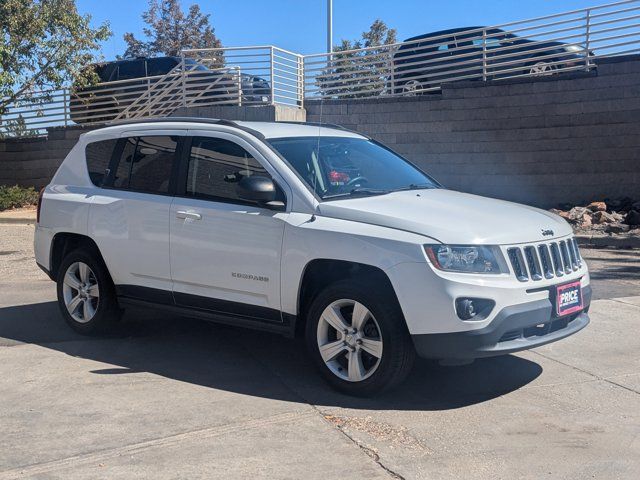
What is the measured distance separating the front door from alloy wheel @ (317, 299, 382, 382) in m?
0.44

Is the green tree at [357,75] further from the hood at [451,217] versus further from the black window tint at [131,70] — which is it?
the hood at [451,217]

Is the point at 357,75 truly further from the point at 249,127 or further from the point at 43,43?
the point at 249,127

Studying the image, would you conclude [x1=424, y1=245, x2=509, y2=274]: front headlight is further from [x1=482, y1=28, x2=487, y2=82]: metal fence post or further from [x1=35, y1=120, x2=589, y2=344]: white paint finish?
[x1=482, y1=28, x2=487, y2=82]: metal fence post

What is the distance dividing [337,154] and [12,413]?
296 centimetres

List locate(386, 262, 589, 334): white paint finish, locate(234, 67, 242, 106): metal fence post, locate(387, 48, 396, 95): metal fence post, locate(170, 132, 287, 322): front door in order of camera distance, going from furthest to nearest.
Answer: locate(234, 67, 242, 106): metal fence post
locate(387, 48, 396, 95): metal fence post
locate(170, 132, 287, 322): front door
locate(386, 262, 589, 334): white paint finish

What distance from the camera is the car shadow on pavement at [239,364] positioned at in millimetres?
5293

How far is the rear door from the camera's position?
6195 millimetres

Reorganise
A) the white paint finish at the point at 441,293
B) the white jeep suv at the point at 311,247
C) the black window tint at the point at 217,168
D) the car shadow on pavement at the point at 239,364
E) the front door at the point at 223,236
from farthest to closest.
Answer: the black window tint at the point at 217,168 → the front door at the point at 223,236 → the car shadow on pavement at the point at 239,364 → the white jeep suv at the point at 311,247 → the white paint finish at the point at 441,293

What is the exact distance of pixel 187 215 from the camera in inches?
235

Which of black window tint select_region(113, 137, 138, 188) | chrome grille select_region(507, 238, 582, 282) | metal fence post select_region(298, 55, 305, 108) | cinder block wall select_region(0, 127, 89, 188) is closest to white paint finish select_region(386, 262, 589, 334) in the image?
chrome grille select_region(507, 238, 582, 282)

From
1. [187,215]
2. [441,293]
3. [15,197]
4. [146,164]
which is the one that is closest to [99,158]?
[146,164]

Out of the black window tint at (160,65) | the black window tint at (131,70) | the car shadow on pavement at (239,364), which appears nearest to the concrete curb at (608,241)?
the car shadow on pavement at (239,364)

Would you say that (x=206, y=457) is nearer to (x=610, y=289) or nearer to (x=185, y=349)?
(x=185, y=349)

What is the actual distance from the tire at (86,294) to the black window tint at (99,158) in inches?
25.7
